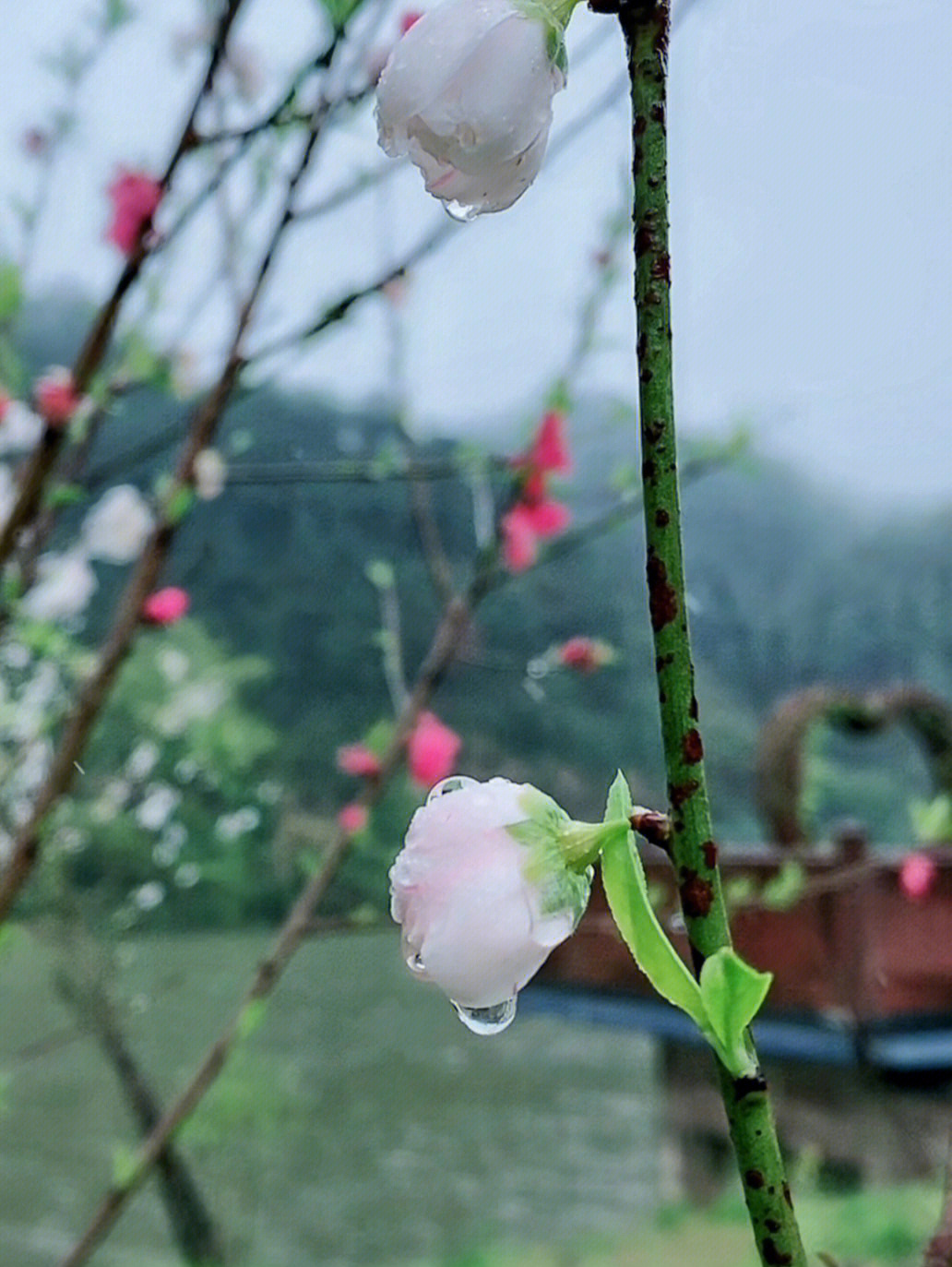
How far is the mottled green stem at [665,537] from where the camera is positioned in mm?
103

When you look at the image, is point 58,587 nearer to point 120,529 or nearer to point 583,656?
point 120,529

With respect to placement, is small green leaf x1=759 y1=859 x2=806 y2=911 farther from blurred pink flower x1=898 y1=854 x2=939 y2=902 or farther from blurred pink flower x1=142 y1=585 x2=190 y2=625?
blurred pink flower x1=142 y1=585 x2=190 y2=625

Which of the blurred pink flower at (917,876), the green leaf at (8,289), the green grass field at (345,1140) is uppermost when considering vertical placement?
the green leaf at (8,289)

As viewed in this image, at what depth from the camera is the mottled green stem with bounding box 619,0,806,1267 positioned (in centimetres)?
10

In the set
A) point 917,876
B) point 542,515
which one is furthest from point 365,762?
point 917,876

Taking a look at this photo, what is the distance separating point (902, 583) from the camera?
1.12 metres

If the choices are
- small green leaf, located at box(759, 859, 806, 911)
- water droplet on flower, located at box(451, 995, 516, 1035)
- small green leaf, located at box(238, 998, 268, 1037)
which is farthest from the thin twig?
small green leaf, located at box(759, 859, 806, 911)

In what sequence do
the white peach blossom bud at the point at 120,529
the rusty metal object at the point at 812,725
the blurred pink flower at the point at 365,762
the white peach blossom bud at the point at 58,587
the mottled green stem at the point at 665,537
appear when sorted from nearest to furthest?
1. the mottled green stem at the point at 665,537
2. the blurred pink flower at the point at 365,762
3. the white peach blossom bud at the point at 120,529
4. the white peach blossom bud at the point at 58,587
5. the rusty metal object at the point at 812,725

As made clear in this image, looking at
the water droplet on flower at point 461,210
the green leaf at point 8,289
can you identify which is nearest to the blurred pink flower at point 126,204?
the green leaf at point 8,289

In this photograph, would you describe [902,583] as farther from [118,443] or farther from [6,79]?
[6,79]

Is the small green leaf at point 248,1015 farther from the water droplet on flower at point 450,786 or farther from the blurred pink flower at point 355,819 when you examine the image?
the water droplet on flower at point 450,786

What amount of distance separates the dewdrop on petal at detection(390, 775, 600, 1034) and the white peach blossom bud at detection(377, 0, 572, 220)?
5 cm

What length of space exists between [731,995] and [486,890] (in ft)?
0.07

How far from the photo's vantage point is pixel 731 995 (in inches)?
4.4
